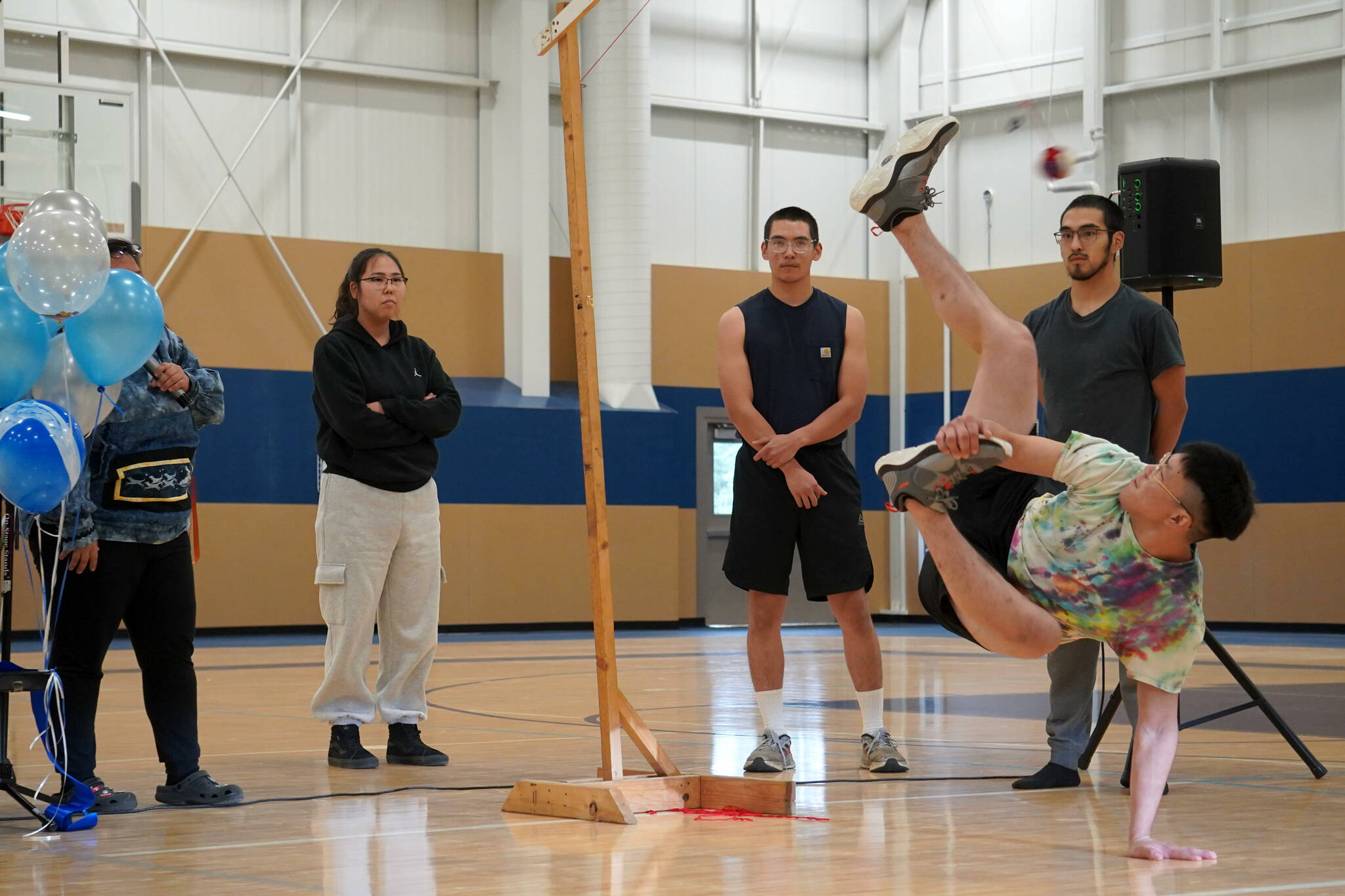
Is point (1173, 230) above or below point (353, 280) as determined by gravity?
above

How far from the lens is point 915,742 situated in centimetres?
548

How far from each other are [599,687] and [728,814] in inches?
19.5

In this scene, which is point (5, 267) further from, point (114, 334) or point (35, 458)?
point (35, 458)

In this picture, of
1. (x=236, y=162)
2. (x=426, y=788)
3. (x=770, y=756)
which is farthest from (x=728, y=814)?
(x=236, y=162)

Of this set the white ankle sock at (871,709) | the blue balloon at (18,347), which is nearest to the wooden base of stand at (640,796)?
the white ankle sock at (871,709)

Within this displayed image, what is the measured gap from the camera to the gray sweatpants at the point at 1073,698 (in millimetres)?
4438

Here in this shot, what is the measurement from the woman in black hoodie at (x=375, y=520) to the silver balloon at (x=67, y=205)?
104 centimetres

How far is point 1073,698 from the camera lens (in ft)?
14.7

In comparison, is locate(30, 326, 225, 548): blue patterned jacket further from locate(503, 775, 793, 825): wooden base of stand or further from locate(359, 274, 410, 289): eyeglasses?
locate(503, 775, 793, 825): wooden base of stand

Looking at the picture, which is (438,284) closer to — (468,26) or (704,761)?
(468,26)

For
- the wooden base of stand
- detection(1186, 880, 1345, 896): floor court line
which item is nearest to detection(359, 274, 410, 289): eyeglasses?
the wooden base of stand

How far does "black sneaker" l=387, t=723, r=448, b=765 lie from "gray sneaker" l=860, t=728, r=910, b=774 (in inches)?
55.4

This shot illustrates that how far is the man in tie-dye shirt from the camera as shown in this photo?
3.19 m

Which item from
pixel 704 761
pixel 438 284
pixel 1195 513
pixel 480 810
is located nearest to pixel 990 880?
pixel 1195 513
